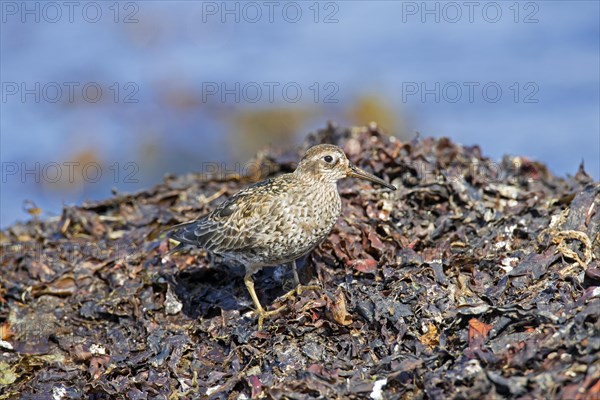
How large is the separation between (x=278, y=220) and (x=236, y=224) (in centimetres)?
37

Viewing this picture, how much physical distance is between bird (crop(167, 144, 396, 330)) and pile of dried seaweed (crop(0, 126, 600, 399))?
28 centimetres

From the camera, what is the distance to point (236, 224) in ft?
19.2

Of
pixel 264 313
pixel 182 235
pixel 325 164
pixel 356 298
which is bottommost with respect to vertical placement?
pixel 264 313

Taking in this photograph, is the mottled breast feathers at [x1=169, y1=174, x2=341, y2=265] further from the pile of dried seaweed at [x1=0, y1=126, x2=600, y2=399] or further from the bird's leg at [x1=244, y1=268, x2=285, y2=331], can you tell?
the pile of dried seaweed at [x1=0, y1=126, x2=600, y2=399]

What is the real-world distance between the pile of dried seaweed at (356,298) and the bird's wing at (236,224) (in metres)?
0.35

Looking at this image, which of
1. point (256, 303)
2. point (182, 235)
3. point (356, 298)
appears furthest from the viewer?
point (182, 235)

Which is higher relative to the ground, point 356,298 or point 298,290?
point 356,298

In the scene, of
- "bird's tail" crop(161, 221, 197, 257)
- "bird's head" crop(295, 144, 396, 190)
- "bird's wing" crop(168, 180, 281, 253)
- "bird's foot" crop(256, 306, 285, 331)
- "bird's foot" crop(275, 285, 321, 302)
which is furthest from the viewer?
"bird's tail" crop(161, 221, 197, 257)

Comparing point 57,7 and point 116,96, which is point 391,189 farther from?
point 57,7

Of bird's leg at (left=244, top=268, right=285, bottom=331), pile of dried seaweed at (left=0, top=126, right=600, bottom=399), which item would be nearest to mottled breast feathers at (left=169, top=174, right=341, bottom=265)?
bird's leg at (left=244, top=268, right=285, bottom=331)

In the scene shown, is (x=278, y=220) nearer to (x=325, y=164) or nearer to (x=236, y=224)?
(x=236, y=224)

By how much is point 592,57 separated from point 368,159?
7.80 m

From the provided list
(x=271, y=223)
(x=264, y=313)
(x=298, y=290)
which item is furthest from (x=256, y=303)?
(x=271, y=223)

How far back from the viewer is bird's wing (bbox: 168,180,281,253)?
226 inches
